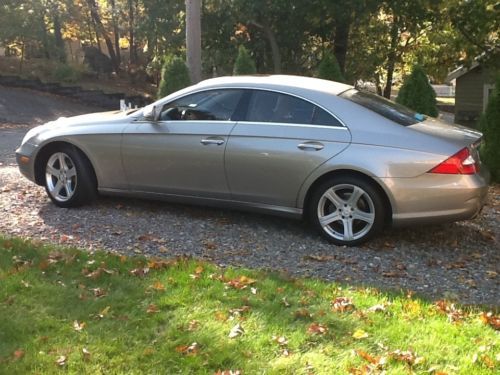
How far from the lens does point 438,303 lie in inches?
165

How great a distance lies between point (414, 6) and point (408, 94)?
9263 millimetres

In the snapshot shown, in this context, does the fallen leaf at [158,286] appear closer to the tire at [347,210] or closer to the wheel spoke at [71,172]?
the tire at [347,210]

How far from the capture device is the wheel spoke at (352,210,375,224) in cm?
548

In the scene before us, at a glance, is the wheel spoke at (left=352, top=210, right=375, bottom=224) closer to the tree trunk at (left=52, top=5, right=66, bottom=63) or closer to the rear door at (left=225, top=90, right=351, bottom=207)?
the rear door at (left=225, top=90, right=351, bottom=207)

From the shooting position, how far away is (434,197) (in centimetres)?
526

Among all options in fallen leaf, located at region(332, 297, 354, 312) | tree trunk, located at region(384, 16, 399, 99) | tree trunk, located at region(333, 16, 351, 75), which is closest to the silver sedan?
fallen leaf, located at region(332, 297, 354, 312)

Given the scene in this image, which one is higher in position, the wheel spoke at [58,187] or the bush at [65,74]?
the bush at [65,74]

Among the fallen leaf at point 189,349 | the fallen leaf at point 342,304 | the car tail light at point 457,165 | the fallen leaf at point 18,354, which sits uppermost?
the car tail light at point 457,165

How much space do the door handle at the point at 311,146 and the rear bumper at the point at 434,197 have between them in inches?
25.8

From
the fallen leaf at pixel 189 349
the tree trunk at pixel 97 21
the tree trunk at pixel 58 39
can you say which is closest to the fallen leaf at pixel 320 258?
the fallen leaf at pixel 189 349

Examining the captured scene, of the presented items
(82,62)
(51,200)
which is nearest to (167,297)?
(51,200)

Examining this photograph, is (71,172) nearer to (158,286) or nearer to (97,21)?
(158,286)

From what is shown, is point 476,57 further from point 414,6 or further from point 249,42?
point 249,42

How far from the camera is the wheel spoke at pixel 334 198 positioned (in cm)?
558
